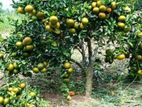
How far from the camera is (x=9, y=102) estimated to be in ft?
17.4

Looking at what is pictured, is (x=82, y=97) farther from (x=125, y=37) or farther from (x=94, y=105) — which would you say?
(x=125, y=37)

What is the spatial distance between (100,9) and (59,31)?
1.84ft

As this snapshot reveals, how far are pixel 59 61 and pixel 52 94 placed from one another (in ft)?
2.16

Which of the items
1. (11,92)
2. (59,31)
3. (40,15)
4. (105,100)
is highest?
(40,15)

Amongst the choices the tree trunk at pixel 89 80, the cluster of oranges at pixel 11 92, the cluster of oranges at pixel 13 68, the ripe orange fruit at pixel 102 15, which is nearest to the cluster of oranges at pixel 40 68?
the cluster of oranges at pixel 13 68

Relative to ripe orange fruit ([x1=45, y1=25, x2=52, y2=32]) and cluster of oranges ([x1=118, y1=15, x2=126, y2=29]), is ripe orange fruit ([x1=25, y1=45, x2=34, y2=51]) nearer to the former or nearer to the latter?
ripe orange fruit ([x1=45, y1=25, x2=52, y2=32])

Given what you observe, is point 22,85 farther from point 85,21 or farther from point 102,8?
point 102,8

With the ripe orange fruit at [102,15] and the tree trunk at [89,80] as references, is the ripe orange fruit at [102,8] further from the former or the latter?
the tree trunk at [89,80]

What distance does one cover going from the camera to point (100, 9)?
567 centimetres

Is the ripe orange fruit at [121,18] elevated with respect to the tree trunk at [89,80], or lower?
elevated

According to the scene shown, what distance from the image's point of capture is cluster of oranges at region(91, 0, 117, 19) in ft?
18.6

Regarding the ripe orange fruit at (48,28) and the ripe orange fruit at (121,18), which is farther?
the ripe orange fruit at (121,18)

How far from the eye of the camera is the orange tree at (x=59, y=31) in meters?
5.62

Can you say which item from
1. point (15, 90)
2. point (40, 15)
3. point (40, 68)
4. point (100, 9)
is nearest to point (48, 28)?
point (40, 15)
